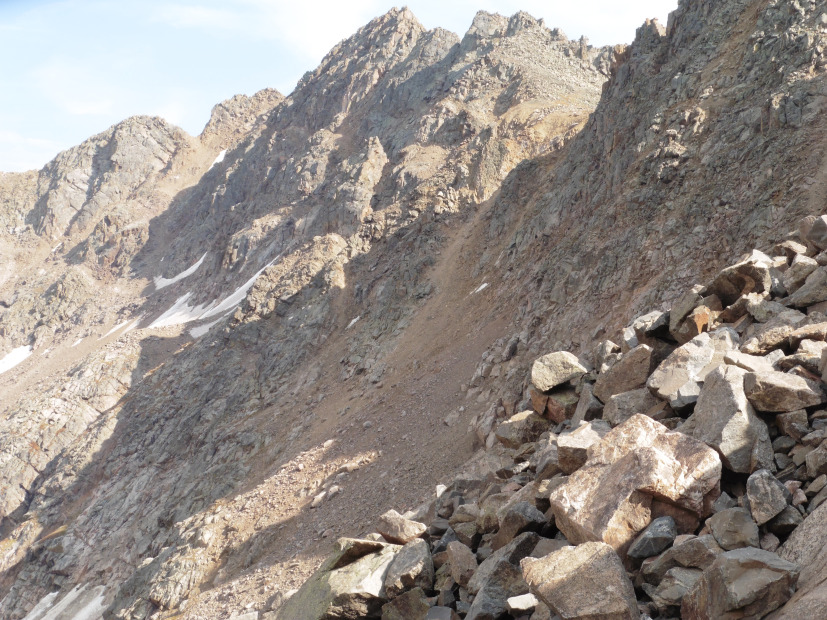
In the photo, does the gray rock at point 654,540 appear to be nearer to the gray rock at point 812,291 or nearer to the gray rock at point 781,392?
the gray rock at point 781,392

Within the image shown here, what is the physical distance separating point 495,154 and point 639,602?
140 feet

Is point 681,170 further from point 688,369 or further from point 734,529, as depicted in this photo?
point 734,529

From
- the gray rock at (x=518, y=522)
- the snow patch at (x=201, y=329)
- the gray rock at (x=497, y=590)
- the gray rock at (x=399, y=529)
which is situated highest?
the snow patch at (x=201, y=329)

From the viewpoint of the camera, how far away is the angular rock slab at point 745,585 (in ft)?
14.5

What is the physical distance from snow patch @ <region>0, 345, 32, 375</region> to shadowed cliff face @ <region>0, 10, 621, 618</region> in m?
1.87

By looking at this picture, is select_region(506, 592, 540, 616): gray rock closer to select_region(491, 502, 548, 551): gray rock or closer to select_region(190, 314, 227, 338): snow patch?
select_region(491, 502, 548, 551): gray rock

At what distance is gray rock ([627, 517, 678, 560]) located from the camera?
5.84m

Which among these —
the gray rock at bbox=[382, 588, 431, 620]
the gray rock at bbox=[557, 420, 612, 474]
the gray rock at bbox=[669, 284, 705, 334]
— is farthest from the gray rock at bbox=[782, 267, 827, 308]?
the gray rock at bbox=[382, 588, 431, 620]

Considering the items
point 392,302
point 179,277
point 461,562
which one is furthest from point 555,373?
point 179,277

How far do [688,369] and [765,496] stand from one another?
11.7ft

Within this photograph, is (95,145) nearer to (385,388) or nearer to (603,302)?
(385,388)

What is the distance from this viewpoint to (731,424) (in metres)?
6.71

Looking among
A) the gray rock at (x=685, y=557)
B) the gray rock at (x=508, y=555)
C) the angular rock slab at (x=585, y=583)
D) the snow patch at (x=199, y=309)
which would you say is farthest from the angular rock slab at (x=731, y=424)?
the snow patch at (x=199, y=309)

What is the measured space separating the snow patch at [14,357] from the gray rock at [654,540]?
9277 cm
